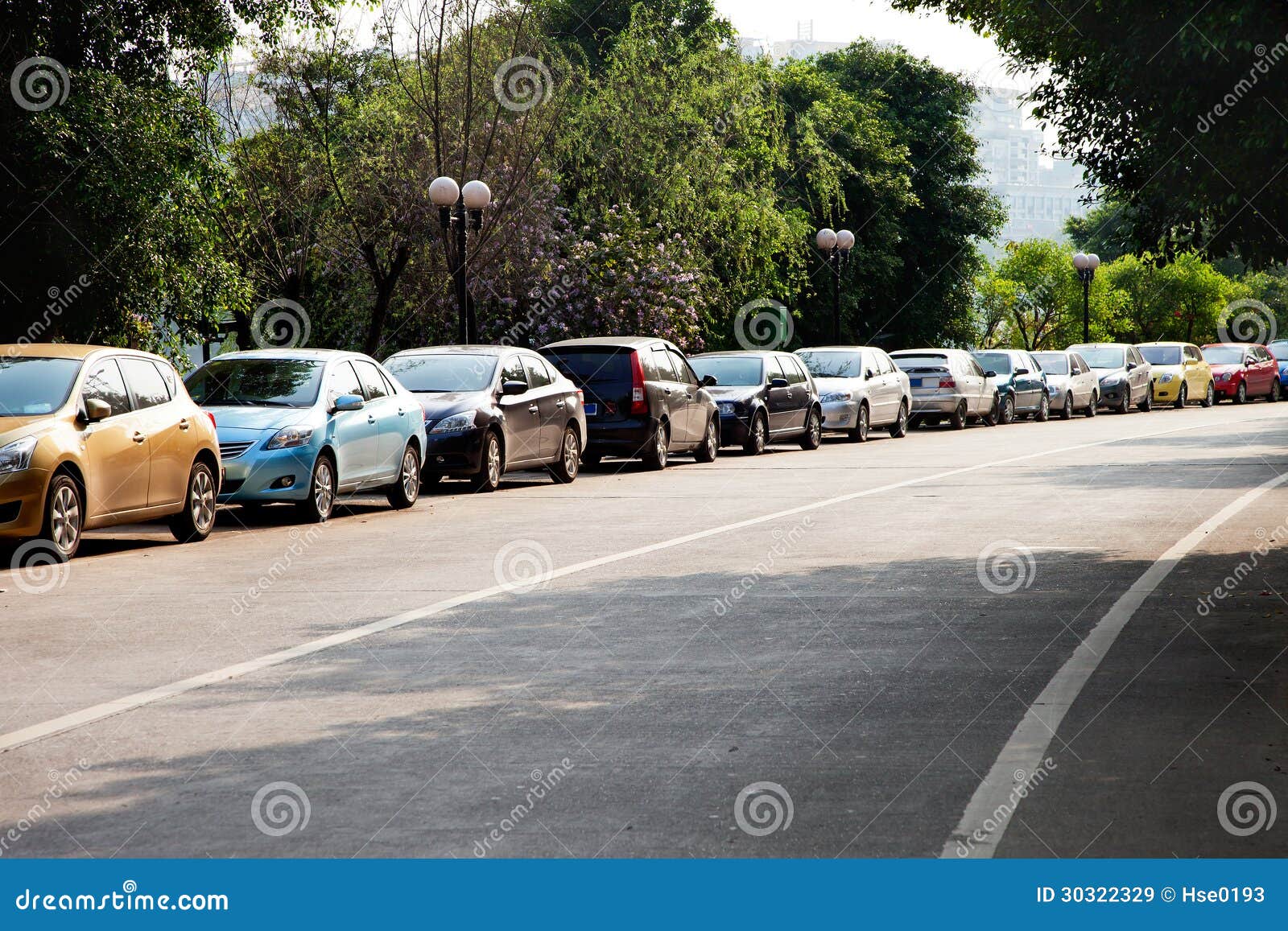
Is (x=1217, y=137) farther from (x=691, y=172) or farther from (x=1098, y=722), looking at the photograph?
(x=691, y=172)

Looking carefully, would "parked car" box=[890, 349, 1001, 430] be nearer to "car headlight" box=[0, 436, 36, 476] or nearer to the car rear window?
the car rear window

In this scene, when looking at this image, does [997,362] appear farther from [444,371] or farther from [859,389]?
[444,371]

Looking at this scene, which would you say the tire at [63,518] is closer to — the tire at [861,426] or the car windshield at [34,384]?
the car windshield at [34,384]

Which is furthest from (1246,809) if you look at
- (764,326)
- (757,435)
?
(764,326)

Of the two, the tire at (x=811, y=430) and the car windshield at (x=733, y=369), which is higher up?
the car windshield at (x=733, y=369)

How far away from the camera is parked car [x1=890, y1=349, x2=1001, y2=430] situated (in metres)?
35.8

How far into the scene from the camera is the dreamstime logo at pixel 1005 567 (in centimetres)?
1091

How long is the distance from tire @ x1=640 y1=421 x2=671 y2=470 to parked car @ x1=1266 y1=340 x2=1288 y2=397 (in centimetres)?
3705

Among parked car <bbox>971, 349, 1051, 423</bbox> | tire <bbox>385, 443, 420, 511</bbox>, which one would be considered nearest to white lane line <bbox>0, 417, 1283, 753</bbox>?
tire <bbox>385, 443, 420, 511</bbox>

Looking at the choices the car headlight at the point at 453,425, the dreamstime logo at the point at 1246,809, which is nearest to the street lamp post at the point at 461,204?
the car headlight at the point at 453,425

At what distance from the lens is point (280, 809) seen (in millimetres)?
5445

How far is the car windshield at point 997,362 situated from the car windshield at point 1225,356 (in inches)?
553

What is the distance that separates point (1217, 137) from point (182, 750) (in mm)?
6877

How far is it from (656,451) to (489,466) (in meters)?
4.39
